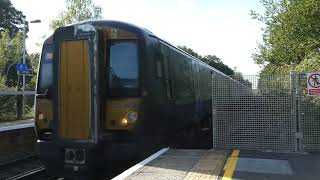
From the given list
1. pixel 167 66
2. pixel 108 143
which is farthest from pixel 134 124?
pixel 167 66

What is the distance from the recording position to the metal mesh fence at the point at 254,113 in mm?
12359

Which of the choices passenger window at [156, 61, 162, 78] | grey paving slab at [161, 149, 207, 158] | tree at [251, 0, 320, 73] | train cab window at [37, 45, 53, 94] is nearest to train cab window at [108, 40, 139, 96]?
passenger window at [156, 61, 162, 78]

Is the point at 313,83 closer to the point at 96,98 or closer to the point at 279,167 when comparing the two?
the point at 279,167

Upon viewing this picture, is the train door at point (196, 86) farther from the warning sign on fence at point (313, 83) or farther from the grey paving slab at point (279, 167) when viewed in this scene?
the warning sign on fence at point (313, 83)

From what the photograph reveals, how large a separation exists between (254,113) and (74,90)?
14.3ft

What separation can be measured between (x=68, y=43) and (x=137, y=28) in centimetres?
142

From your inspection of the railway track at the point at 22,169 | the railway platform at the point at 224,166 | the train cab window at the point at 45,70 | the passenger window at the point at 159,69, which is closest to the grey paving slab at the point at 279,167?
the railway platform at the point at 224,166

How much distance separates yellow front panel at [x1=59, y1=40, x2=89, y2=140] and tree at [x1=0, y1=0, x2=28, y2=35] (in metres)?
81.3

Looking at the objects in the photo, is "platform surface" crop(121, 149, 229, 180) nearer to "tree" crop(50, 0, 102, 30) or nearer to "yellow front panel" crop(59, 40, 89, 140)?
"yellow front panel" crop(59, 40, 89, 140)

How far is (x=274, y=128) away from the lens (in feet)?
40.6

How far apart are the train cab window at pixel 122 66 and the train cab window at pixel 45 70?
4.59 ft

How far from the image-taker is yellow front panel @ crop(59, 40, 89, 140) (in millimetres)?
10477

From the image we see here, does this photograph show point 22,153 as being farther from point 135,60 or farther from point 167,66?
point 135,60

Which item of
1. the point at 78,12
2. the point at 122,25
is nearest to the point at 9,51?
the point at 78,12
